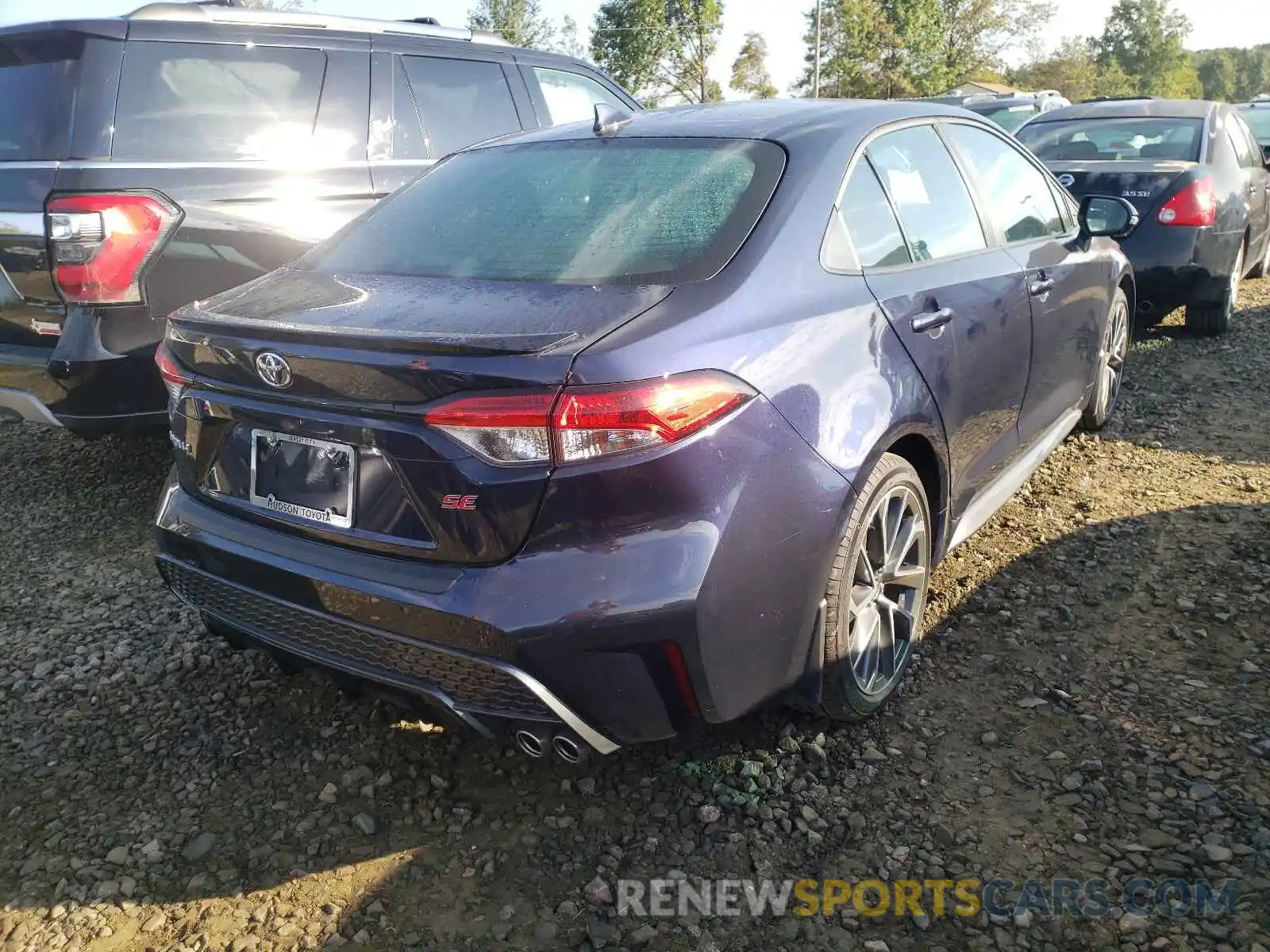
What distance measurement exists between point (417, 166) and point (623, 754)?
133 inches

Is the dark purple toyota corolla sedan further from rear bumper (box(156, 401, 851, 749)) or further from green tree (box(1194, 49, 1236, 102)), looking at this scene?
green tree (box(1194, 49, 1236, 102))

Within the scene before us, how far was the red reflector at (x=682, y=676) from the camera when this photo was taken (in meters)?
1.97

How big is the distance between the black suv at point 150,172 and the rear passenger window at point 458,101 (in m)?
0.26

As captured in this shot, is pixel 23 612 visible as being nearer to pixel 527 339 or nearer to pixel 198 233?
pixel 198 233

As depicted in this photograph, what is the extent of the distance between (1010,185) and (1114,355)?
1.57 meters

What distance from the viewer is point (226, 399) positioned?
7.47ft

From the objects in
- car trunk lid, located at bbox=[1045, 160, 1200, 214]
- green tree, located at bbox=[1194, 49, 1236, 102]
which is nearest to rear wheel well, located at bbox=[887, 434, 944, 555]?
car trunk lid, located at bbox=[1045, 160, 1200, 214]

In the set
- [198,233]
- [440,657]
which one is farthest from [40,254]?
[440,657]

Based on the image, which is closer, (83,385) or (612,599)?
(612,599)

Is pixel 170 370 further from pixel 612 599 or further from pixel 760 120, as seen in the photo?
pixel 760 120

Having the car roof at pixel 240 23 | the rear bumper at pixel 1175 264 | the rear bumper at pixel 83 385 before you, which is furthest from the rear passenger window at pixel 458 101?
the rear bumper at pixel 1175 264

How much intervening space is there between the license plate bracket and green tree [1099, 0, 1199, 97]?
253 feet

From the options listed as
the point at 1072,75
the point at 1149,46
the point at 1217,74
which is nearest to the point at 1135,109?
the point at 1072,75

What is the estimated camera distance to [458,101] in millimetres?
5188
